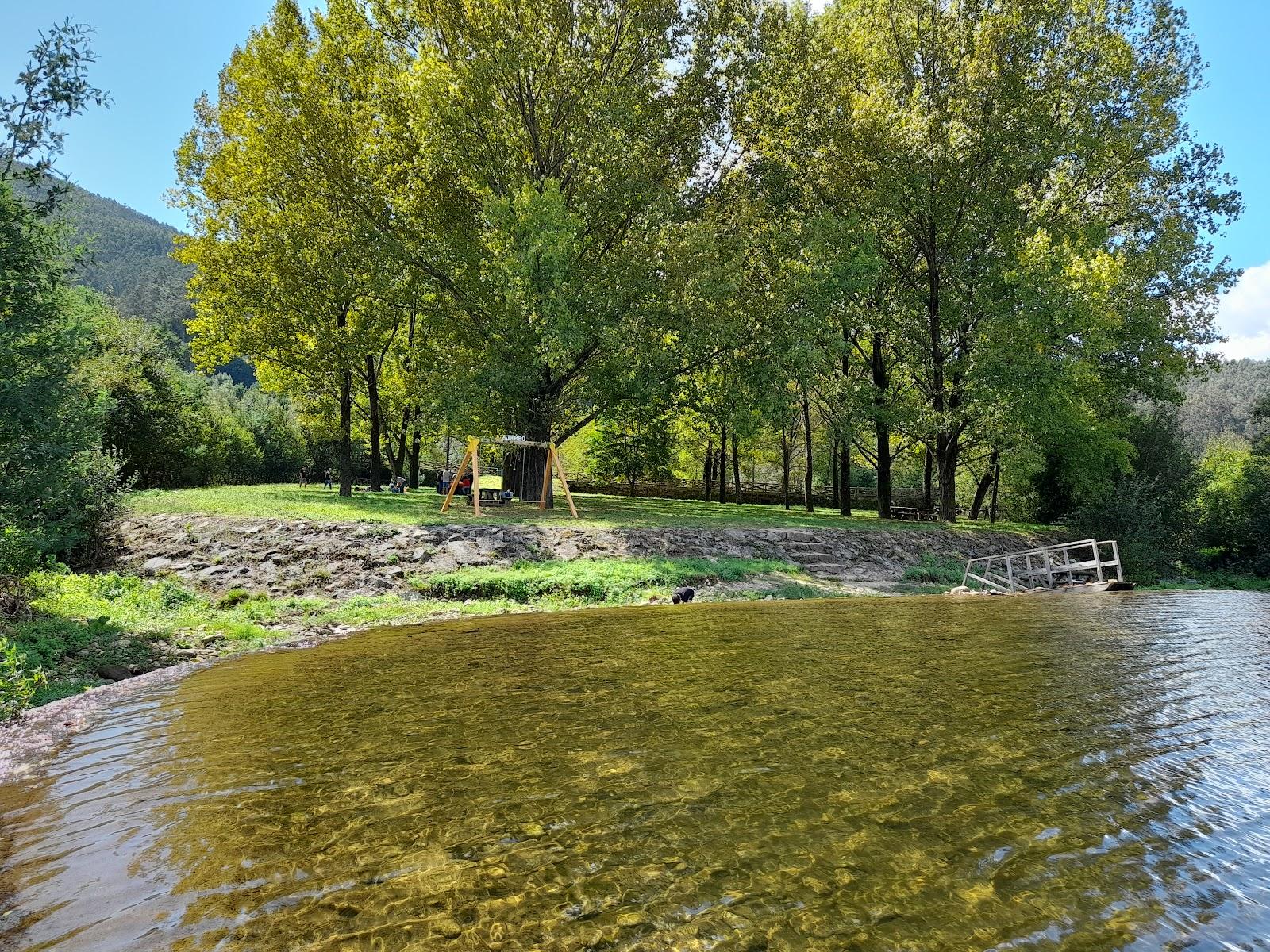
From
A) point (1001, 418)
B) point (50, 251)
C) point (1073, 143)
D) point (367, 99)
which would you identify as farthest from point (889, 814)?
point (1073, 143)

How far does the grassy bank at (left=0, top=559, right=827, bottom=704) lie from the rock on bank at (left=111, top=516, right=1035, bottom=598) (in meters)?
0.84

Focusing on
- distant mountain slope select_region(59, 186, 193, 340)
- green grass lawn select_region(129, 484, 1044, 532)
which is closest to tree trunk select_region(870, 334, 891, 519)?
green grass lawn select_region(129, 484, 1044, 532)

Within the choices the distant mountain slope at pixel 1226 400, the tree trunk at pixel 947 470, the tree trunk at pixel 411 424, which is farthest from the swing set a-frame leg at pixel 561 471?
the distant mountain slope at pixel 1226 400

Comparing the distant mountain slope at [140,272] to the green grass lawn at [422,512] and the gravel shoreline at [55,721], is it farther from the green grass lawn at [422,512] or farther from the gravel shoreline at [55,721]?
the gravel shoreline at [55,721]

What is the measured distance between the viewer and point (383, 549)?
1580 cm

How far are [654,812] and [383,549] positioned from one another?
42.8 ft

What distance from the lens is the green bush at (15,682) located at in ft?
21.1

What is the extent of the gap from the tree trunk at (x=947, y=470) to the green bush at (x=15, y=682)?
30.1 m

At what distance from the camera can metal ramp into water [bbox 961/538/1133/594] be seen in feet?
65.7

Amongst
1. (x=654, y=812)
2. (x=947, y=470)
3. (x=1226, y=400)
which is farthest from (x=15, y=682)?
(x=1226, y=400)

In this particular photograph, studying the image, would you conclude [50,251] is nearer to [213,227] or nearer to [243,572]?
[243,572]

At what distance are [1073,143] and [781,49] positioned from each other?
12.5m

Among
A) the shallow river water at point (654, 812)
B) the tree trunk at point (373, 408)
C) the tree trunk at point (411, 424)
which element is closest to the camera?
the shallow river water at point (654, 812)

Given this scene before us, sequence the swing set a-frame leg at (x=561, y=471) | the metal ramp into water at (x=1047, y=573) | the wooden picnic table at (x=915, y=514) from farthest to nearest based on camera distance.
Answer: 1. the wooden picnic table at (x=915, y=514)
2. the swing set a-frame leg at (x=561, y=471)
3. the metal ramp into water at (x=1047, y=573)
